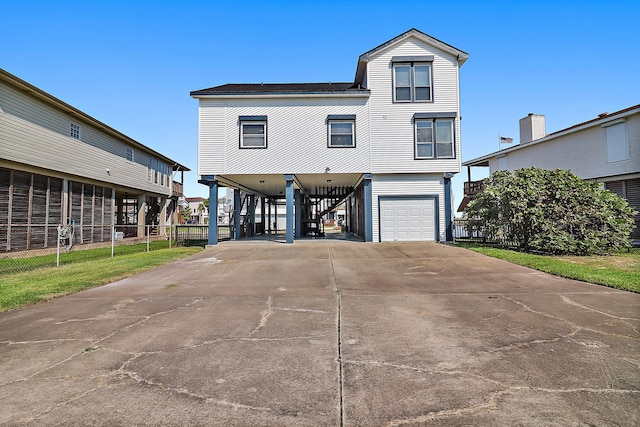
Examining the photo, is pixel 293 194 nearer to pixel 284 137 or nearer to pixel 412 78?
pixel 284 137

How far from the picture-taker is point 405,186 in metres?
16.6

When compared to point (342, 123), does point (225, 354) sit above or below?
below

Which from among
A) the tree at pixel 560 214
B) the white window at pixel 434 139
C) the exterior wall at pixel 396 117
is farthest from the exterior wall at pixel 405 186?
the tree at pixel 560 214

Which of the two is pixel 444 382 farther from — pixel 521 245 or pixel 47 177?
pixel 47 177

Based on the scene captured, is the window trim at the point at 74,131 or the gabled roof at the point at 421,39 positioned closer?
the gabled roof at the point at 421,39

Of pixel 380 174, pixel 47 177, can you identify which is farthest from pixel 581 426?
pixel 47 177

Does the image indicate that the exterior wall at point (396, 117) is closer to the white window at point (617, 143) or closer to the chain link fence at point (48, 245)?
the white window at point (617, 143)

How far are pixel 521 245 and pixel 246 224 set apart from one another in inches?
648

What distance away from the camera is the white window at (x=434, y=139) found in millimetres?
16375

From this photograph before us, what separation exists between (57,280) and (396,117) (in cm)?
1491

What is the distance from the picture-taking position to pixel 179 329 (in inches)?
163

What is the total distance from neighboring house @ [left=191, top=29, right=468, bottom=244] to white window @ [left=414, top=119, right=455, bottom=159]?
0.05m

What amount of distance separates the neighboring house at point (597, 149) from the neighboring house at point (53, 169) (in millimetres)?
23175

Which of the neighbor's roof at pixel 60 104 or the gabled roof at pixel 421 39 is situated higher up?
the gabled roof at pixel 421 39
